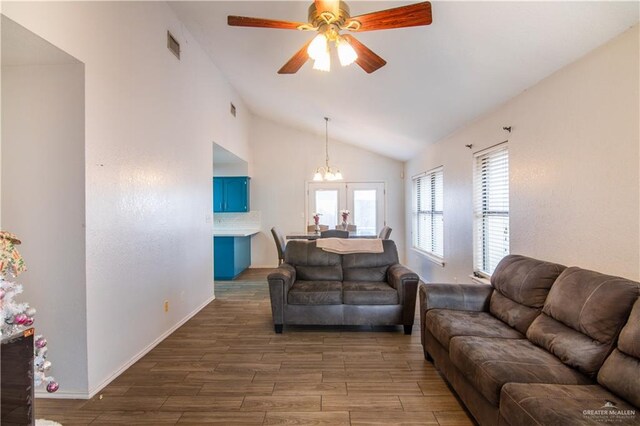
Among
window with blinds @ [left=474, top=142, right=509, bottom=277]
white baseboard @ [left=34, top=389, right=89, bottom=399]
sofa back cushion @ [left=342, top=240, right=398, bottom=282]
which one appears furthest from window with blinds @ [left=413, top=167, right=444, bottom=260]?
white baseboard @ [left=34, top=389, right=89, bottom=399]

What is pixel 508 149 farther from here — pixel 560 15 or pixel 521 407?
pixel 521 407

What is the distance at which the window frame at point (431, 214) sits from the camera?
504 centimetres

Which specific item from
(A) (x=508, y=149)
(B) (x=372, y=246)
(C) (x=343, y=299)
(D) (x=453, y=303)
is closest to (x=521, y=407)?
(D) (x=453, y=303)

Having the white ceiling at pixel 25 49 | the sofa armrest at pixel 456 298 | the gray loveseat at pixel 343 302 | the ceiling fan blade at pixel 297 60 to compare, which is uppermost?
the ceiling fan blade at pixel 297 60

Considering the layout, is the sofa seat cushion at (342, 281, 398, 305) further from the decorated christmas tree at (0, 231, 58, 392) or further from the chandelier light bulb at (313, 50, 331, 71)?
the decorated christmas tree at (0, 231, 58, 392)

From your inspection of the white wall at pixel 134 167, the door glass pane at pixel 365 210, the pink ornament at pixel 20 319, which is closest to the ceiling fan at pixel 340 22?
the white wall at pixel 134 167

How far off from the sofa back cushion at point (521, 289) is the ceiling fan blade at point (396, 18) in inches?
74.4

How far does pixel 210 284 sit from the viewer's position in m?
4.57

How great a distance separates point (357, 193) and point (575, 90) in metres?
5.07

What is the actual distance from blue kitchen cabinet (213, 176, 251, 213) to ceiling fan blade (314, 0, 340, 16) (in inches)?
199

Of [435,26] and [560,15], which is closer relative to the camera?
[560,15]

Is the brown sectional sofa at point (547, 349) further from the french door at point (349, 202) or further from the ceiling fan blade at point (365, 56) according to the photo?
the french door at point (349, 202)

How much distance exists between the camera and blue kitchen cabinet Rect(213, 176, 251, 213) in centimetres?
661

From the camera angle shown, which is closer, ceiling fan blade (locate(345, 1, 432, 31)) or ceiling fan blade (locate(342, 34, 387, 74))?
ceiling fan blade (locate(345, 1, 432, 31))
